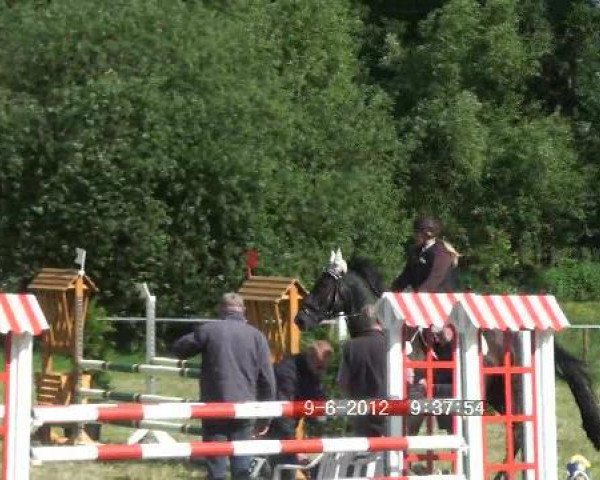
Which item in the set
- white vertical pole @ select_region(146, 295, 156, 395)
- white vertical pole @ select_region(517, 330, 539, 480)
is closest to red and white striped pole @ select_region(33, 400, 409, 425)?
white vertical pole @ select_region(517, 330, 539, 480)

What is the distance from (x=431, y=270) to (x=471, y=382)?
301 centimetres

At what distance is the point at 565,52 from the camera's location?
44.2 meters

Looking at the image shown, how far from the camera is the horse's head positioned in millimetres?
12922

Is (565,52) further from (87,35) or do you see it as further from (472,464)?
(472,464)

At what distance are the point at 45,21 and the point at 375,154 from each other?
34.1 feet

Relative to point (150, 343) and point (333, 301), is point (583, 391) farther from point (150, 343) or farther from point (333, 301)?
point (150, 343)

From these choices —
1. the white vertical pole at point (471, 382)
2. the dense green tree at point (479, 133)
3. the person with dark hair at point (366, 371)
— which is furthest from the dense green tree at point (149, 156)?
the white vertical pole at point (471, 382)

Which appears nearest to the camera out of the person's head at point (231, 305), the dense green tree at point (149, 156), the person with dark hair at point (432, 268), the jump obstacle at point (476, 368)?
the jump obstacle at point (476, 368)

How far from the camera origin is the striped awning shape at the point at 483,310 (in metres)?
9.80

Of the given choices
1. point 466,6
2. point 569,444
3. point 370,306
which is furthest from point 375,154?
point 370,306

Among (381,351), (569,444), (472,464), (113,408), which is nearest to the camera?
(113,408)

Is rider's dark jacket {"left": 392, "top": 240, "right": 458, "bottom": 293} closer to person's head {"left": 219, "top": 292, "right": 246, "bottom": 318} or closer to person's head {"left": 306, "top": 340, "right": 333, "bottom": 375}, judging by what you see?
person's head {"left": 306, "top": 340, "right": 333, "bottom": 375}

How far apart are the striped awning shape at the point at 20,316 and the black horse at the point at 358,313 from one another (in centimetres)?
422

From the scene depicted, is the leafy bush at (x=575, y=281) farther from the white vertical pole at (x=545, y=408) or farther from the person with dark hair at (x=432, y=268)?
the white vertical pole at (x=545, y=408)
